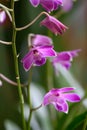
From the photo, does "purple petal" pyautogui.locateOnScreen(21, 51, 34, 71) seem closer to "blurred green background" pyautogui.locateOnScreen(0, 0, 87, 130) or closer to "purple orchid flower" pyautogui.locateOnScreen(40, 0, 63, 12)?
"purple orchid flower" pyautogui.locateOnScreen(40, 0, 63, 12)

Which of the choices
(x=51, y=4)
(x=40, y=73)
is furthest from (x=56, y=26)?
(x=40, y=73)

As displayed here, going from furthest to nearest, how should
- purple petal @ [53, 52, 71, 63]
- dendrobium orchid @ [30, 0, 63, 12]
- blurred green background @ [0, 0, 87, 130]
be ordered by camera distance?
blurred green background @ [0, 0, 87, 130] < purple petal @ [53, 52, 71, 63] < dendrobium orchid @ [30, 0, 63, 12]

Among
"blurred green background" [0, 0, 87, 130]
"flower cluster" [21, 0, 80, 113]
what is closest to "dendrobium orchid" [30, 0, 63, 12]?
"flower cluster" [21, 0, 80, 113]

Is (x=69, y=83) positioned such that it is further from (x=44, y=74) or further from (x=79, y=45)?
(x=79, y=45)

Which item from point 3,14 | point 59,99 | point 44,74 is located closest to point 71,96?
point 59,99

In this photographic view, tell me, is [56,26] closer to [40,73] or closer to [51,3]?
[51,3]

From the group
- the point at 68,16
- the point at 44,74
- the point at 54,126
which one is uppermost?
the point at 68,16
